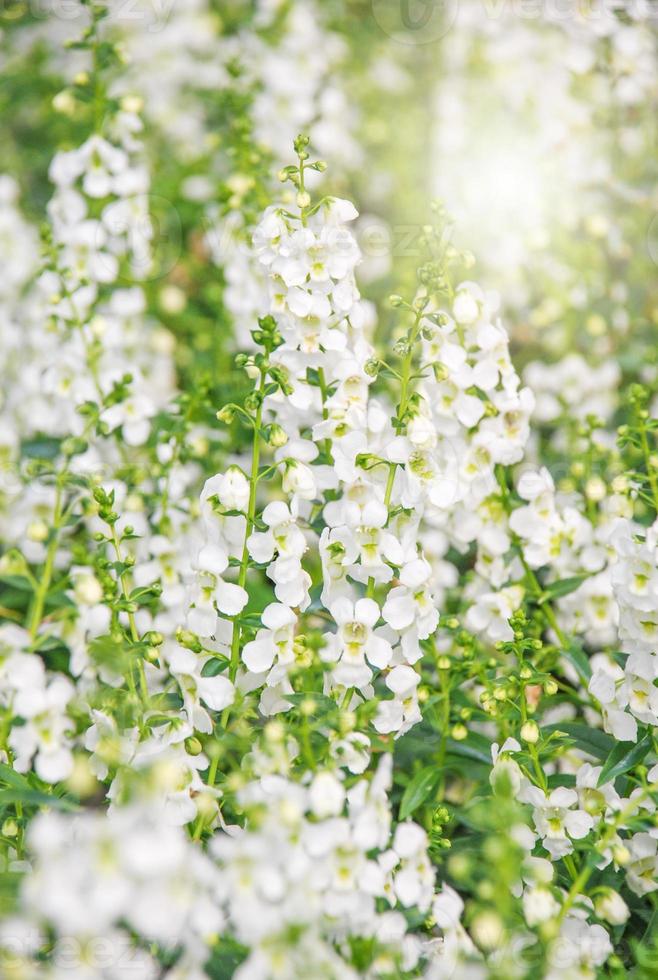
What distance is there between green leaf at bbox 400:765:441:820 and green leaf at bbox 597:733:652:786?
42cm

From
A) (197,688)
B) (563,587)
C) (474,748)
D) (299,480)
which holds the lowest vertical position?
(474,748)

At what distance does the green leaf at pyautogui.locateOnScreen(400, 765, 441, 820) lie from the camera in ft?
7.99

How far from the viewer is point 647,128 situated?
4949mm

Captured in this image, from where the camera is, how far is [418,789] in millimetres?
2520

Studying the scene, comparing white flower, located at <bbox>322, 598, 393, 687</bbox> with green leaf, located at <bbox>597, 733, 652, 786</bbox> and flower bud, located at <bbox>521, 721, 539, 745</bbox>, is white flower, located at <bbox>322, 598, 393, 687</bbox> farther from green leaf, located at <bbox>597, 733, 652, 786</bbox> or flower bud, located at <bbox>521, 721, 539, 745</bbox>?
green leaf, located at <bbox>597, 733, 652, 786</bbox>

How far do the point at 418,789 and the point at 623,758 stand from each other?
19.1 inches

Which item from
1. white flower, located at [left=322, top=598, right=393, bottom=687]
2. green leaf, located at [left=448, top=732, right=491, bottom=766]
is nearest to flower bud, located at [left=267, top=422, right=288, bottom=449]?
white flower, located at [left=322, top=598, right=393, bottom=687]

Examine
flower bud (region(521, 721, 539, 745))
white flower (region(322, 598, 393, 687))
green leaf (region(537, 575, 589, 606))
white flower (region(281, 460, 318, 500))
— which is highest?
white flower (region(281, 460, 318, 500))

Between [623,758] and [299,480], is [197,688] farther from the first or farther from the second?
[623,758]

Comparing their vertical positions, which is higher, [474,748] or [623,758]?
[623,758]

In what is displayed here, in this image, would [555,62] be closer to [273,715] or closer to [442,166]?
[442,166]

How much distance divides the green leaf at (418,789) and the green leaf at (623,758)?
0.42 metres

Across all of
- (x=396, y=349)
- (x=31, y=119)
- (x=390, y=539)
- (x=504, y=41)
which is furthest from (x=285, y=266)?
(x=31, y=119)

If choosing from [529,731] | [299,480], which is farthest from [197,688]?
[529,731]
